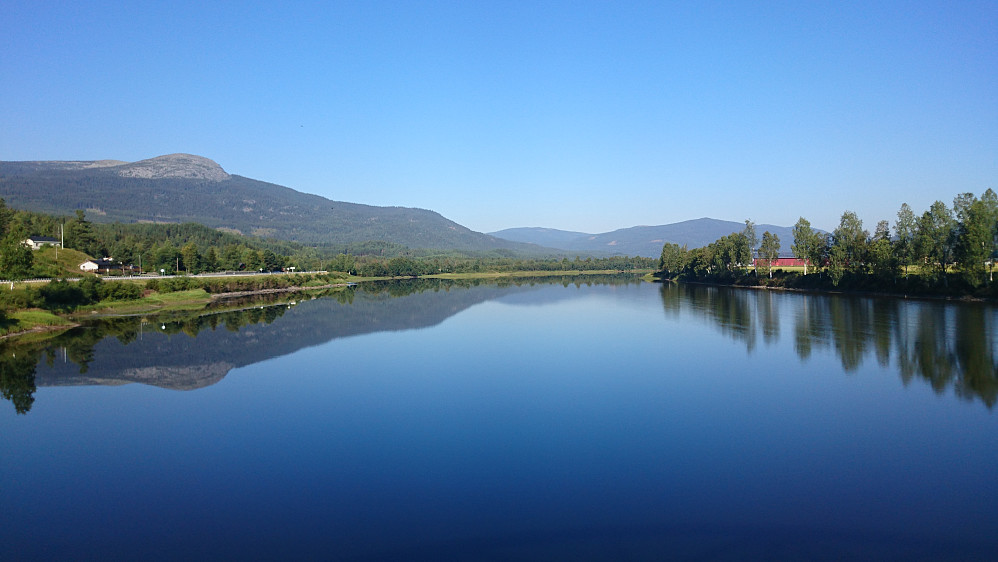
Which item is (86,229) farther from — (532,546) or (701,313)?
(532,546)

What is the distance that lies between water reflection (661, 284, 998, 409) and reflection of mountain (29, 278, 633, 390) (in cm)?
1687

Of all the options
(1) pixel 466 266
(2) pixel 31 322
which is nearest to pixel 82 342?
(2) pixel 31 322

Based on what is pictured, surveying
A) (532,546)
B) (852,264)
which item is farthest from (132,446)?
(852,264)

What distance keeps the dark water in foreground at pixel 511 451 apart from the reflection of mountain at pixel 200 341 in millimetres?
237

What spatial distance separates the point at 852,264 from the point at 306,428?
45320 mm

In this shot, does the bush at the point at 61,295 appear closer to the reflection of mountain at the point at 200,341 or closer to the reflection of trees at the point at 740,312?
the reflection of mountain at the point at 200,341

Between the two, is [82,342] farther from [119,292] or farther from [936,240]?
[936,240]

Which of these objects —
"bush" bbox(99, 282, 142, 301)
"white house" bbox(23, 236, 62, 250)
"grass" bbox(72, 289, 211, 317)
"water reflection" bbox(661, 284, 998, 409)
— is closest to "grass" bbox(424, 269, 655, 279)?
"white house" bbox(23, 236, 62, 250)

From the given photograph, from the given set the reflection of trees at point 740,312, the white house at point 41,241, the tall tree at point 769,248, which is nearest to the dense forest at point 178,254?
the white house at point 41,241

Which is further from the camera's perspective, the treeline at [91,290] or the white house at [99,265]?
the white house at [99,265]

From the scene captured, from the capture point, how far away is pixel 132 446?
12023 millimetres

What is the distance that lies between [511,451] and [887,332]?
67.8 feet

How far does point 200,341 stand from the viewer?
86.7 ft

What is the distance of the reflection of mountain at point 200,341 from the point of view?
19.5 meters
